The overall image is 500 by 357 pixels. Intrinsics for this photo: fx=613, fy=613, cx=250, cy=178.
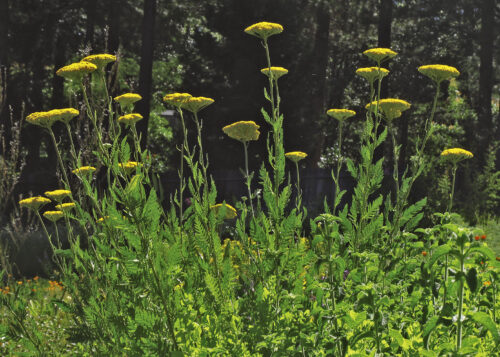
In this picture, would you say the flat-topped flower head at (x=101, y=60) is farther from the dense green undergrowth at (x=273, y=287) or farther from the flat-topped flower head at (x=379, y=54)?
the flat-topped flower head at (x=379, y=54)

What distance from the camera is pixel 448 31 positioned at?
19.1 meters

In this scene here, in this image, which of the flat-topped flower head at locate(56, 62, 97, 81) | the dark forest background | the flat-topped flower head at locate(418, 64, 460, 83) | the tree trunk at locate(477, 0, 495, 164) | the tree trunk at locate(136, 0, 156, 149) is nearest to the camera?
the flat-topped flower head at locate(56, 62, 97, 81)

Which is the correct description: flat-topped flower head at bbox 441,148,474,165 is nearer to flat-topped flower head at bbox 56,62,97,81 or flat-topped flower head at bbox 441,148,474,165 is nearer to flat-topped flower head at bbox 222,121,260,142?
flat-topped flower head at bbox 222,121,260,142

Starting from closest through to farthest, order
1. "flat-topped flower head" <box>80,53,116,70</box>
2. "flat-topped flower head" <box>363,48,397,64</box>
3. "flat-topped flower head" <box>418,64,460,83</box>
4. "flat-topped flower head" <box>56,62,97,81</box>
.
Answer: "flat-topped flower head" <box>56,62,97,81</box> < "flat-topped flower head" <box>80,53,116,70</box> < "flat-topped flower head" <box>418,64,460,83</box> < "flat-topped flower head" <box>363,48,397,64</box>

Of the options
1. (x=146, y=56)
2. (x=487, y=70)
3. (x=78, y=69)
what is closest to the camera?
(x=78, y=69)

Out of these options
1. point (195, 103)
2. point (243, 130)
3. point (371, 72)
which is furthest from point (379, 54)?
point (195, 103)

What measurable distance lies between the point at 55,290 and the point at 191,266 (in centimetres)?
472

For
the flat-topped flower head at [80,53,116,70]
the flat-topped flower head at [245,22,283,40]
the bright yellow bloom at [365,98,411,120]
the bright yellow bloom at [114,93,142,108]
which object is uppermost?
the flat-topped flower head at [245,22,283,40]

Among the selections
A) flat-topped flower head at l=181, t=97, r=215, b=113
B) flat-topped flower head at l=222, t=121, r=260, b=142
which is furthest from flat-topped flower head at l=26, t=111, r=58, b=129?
flat-topped flower head at l=222, t=121, r=260, b=142

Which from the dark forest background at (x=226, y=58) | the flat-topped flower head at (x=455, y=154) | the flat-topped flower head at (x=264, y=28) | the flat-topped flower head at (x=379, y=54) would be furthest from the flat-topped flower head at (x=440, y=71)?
the dark forest background at (x=226, y=58)

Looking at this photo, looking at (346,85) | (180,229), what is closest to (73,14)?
(346,85)

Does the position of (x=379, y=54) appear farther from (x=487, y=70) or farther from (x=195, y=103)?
(x=487, y=70)

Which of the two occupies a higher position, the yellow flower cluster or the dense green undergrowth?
the yellow flower cluster

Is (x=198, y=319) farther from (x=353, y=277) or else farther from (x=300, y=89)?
(x=300, y=89)
